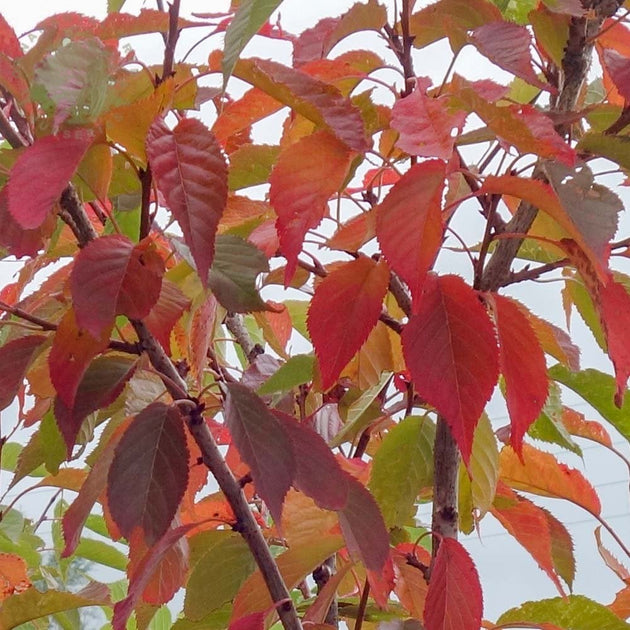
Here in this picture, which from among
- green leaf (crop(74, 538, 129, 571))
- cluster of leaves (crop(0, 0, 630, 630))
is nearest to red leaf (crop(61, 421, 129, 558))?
cluster of leaves (crop(0, 0, 630, 630))

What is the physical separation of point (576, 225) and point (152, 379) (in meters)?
0.23

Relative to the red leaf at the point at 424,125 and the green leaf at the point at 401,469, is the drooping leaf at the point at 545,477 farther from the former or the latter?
the red leaf at the point at 424,125

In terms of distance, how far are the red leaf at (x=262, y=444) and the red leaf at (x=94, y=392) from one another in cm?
4

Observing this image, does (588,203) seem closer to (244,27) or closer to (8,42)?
(244,27)

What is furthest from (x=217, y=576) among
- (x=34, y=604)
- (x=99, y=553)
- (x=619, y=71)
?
(x=99, y=553)

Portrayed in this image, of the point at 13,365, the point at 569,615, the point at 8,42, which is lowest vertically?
the point at 569,615

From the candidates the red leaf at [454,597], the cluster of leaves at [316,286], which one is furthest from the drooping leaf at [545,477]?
the red leaf at [454,597]

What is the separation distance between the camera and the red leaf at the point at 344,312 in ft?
1.00

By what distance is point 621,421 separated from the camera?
0.42 meters

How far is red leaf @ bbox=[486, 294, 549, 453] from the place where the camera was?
30 cm

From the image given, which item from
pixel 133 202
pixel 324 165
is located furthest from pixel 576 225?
pixel 133 202

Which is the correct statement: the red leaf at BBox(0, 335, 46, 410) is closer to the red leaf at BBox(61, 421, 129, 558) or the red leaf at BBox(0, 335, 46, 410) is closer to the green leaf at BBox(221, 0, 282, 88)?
the red leaf at BBox(61, 421, 129, 558)

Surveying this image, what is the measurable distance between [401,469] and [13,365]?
0.59ft

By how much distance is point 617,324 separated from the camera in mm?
311
